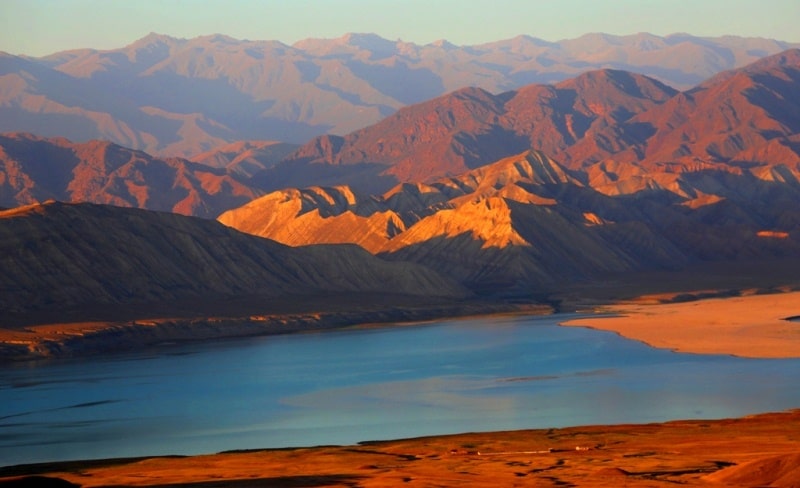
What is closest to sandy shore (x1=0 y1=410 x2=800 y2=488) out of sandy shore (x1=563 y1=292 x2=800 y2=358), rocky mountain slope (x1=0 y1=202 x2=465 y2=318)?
sandy shore (x1=563 y1=292 x2=800 y2=358)

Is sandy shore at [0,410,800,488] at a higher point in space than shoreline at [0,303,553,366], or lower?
lower

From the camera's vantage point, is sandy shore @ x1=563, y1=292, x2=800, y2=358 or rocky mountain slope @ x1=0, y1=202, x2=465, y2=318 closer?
sandy shore @ x1=563, y1=292, x2=800, y2=358

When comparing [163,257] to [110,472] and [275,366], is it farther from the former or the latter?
[110,472]

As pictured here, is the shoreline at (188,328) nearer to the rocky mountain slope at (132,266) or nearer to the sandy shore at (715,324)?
the rocky mountain slope at (132,266)

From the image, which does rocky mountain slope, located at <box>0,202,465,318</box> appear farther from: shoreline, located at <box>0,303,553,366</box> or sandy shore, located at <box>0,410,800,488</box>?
sandy shore, located at <box>0,410,800,488</box>

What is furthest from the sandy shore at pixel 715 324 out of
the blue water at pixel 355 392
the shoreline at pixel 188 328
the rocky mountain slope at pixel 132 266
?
the rocky mountain slope at pixel 132 266

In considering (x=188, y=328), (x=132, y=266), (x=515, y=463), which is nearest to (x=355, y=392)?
(x=515, y=463)
